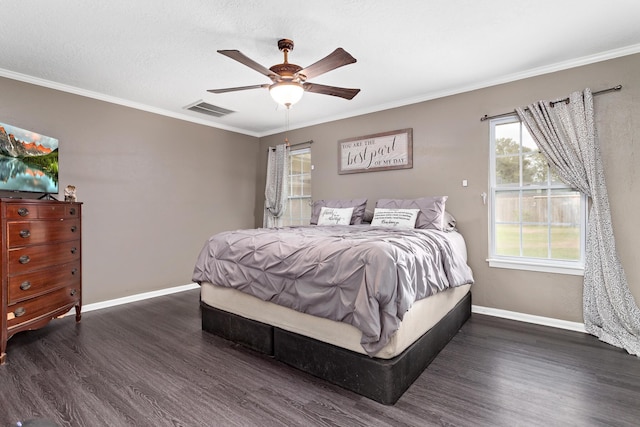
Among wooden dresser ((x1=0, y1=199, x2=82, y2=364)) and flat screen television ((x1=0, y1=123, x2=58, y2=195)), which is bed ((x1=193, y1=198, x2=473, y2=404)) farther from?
flat screen television ((x1=0, y1=123, x2=58, y2=195))

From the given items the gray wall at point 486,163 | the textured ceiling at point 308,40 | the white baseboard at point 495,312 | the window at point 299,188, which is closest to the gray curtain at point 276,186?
the window at point 299,188

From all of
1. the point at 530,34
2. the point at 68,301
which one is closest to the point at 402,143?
the point at 530,34

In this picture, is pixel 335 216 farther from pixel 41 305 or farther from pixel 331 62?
pixel 41 305

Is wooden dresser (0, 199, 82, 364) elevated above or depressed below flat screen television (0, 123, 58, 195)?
below

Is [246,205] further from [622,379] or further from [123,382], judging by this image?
[622,379]

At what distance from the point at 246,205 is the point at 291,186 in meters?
0.89

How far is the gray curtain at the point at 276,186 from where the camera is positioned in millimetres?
5223

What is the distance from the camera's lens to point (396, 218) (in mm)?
3484

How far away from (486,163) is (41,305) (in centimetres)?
455

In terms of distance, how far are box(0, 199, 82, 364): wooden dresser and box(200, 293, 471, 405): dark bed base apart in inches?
56.2

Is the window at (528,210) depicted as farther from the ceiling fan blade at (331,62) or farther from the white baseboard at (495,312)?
the ceiling fan blade at (331,62)

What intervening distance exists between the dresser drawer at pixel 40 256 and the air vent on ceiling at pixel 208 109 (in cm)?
213

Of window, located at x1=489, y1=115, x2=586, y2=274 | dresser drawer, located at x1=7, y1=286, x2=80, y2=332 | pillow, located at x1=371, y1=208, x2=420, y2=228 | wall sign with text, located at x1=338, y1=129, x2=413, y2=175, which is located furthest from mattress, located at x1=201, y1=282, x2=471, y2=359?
wall sign with text, located at x1=338, y1=129, x2=413, y2=175

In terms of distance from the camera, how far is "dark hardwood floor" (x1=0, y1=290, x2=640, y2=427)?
1.71 metres
